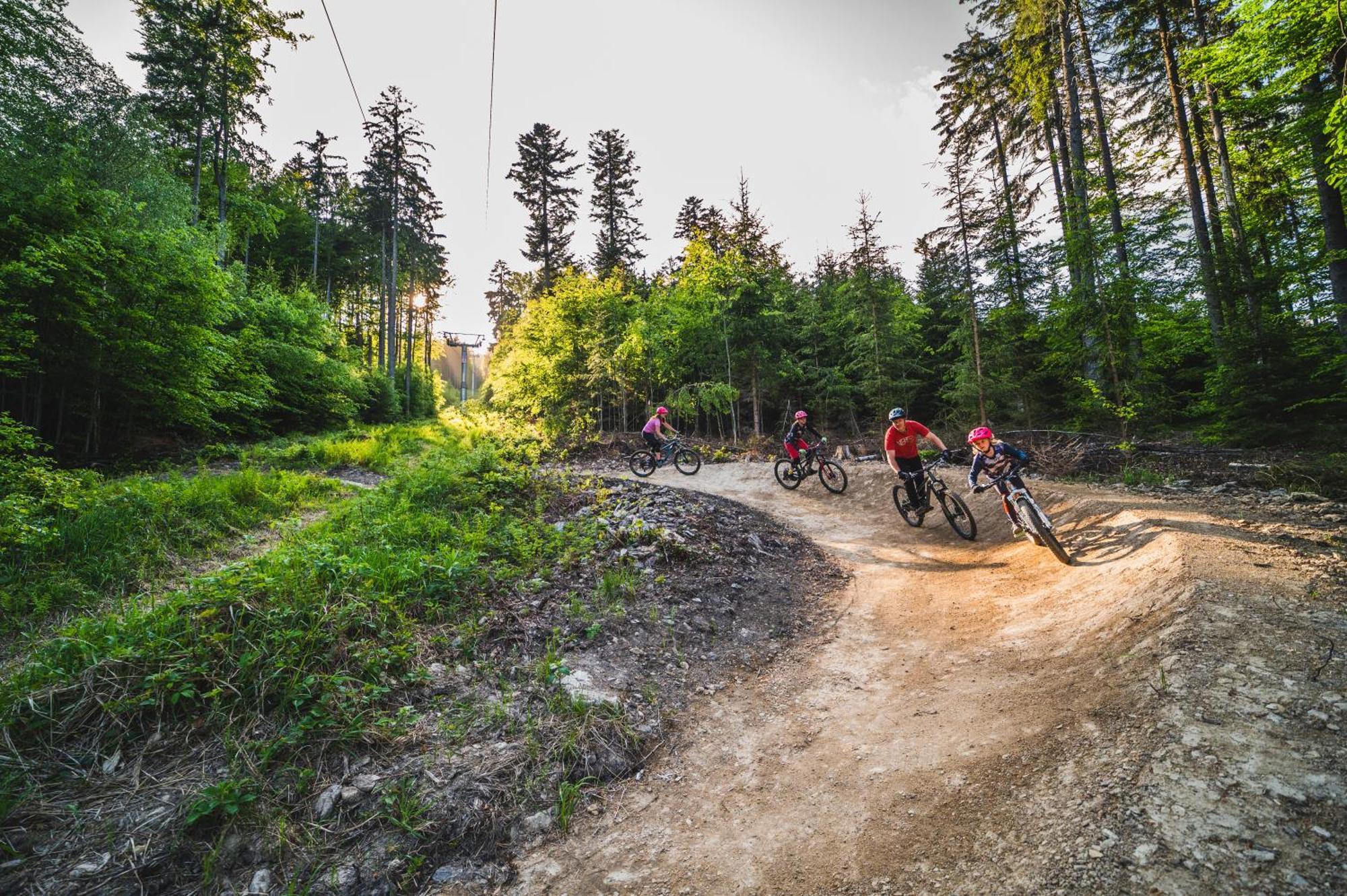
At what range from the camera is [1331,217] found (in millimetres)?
11586

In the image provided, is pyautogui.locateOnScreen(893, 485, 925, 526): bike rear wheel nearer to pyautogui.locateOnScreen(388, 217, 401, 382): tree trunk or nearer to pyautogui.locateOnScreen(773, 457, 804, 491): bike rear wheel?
pyautogui.locateOnScreen(773, 457, 804, 491): bike rear wheel

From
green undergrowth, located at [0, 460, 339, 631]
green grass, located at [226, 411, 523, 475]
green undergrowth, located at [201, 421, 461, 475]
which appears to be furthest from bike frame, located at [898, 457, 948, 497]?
green undergrowth, located at [201, 421, 461, 475]

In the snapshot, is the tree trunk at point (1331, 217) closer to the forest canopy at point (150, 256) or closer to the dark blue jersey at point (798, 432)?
A: the dark blue jersey at point (798, 432)

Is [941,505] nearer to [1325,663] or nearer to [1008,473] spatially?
[1008,473]

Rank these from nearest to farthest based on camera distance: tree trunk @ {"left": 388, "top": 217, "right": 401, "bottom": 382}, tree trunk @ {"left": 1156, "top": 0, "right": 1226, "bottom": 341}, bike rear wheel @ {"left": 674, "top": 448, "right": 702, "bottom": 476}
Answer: tree trunk @ {"left": 1156, "top": 0, "right": 1226, "bottom": 341}
bike rear wheel @ {"left": 674, "top": 448, "right": 702, "bottom": 476}
tree trunk @ {"left": 388, "top": 217, "right": 401, "bottom": 382}

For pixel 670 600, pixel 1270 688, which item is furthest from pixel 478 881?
pixel 1270 688

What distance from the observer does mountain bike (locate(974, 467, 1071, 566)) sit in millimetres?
6375

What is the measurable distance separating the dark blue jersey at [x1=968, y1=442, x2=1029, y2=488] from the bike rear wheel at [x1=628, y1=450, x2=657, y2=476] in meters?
9.81

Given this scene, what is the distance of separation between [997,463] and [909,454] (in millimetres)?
1848

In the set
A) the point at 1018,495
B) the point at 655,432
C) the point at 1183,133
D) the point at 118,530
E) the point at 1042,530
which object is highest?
the point at 1183,133

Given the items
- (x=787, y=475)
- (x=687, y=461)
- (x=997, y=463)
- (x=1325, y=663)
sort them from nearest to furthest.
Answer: (x=1325, y=663) < (x=997, y=463) < (x=787, y=475) < (x=687, y=461)

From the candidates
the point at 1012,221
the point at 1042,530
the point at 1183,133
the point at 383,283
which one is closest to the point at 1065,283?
the point at 1012,221

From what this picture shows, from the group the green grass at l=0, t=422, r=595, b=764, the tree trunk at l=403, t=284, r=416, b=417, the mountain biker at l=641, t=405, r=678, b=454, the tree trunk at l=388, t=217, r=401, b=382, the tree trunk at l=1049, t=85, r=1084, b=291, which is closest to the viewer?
the green grass at l=0, t=422, r=595, b=764

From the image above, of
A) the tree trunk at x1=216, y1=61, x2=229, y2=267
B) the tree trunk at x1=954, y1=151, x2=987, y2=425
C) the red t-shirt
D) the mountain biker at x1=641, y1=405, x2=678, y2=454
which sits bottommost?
the red t-shirt
